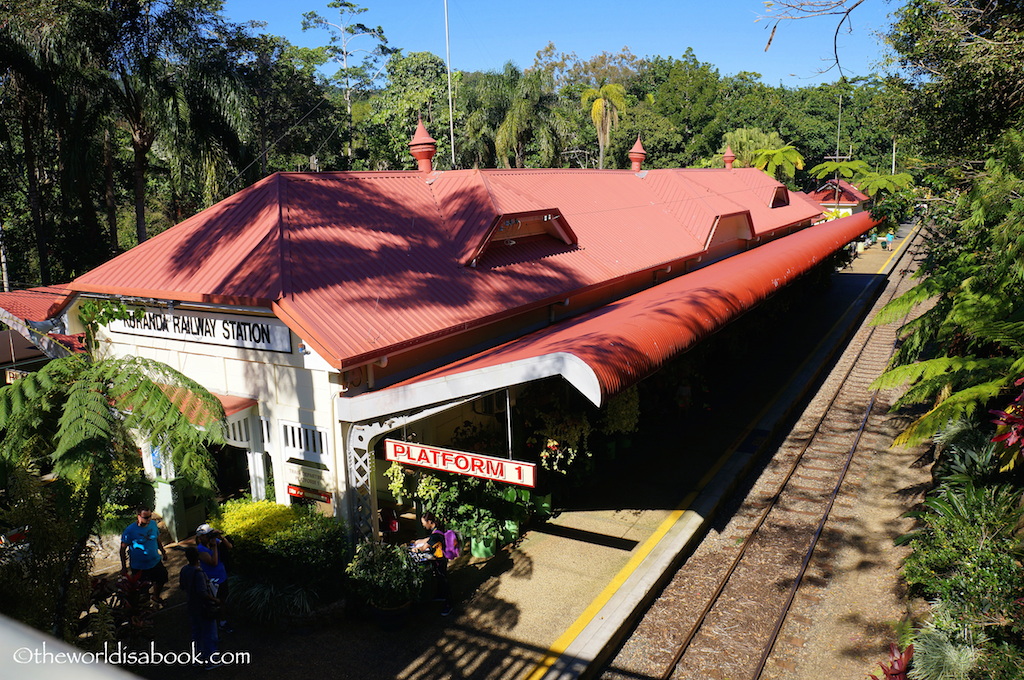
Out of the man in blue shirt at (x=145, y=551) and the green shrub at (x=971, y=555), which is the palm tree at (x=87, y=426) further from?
the green shrub at (x=971, y=555)

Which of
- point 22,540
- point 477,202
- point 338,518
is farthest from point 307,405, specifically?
point 477,202

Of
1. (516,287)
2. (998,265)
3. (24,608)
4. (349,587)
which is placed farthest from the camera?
(516,287)

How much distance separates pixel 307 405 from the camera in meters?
10.6

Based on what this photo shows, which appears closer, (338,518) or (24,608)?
(24,608)

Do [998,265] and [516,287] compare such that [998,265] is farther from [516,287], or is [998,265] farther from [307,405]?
[307,405]

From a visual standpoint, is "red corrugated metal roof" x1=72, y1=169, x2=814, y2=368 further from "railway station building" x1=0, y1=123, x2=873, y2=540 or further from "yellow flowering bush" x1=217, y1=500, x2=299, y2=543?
"yellow flowering bush" x1=217, y1=500, x2=299, y2=543

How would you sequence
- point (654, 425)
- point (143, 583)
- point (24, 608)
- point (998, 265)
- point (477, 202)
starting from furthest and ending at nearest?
point (654, 425) → point (477, 202) → point (998, 265) → point (143, 583) → point (24, 608)

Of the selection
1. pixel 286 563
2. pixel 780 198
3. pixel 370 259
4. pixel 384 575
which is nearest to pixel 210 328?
pixel 370 259

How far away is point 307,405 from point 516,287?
4.66 meters

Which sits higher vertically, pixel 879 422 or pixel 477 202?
pixel 477 202

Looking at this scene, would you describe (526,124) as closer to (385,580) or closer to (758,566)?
(758,566)

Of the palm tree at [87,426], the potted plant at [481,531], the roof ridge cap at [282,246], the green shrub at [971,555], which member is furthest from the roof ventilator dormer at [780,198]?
the palm tree at [87,426]

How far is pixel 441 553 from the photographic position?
398 inches

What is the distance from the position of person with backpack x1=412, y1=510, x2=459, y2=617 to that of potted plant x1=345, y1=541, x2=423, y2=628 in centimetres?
27
